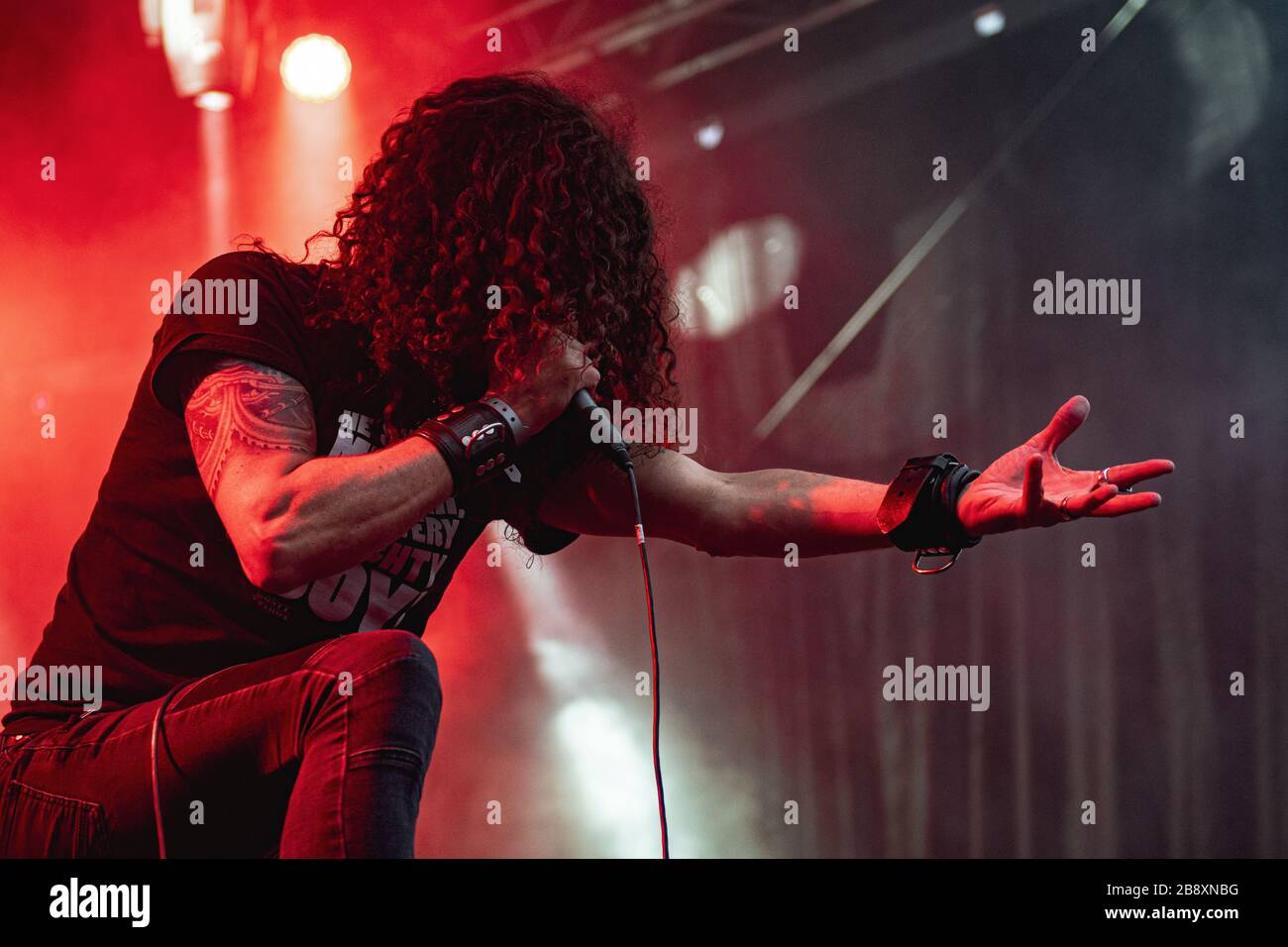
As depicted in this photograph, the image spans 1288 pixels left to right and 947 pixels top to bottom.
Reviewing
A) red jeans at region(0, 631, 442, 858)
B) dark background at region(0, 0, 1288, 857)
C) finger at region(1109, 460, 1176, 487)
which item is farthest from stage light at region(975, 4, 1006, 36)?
red jeans at region(0, 631, 442, 858)

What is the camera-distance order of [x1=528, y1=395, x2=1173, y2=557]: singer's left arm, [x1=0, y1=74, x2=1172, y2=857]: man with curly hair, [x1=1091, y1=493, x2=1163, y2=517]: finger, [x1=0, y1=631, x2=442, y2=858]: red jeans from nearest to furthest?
[x1=0, y1=631, x2=442, y2=858]: red jeans, [x1=0, y1=74, x2=1172, y2=857]: man with curly hair, [x1=1091, y1=493, x2=1163, y2=517]: finger, [x1=528, y1=395, x2=1173, y2=557]: singer's left arm

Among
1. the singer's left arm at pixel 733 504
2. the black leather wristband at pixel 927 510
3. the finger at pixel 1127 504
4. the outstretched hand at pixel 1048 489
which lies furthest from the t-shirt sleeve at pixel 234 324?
the finger at pixel 1127 504

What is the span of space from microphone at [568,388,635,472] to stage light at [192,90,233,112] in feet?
9.11

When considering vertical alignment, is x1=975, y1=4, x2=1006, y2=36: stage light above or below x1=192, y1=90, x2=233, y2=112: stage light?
above

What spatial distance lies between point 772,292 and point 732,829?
205 centimetres

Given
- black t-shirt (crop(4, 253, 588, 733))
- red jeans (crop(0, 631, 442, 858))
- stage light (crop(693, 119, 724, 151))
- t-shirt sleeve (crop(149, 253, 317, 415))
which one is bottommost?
red jeans (crop(0, 631, 442, 858))

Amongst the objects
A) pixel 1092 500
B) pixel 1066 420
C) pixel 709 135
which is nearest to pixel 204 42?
pixel 709 135

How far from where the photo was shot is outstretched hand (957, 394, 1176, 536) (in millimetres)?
1437

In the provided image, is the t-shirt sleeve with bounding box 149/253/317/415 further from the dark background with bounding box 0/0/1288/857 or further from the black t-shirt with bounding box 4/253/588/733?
the dark background with bounding box 0/0/1288/857

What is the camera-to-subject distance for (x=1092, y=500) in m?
1.44

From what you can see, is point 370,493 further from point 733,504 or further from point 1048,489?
point 1048,489

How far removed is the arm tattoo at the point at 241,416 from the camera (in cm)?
142

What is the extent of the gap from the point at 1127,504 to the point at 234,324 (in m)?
1.23
